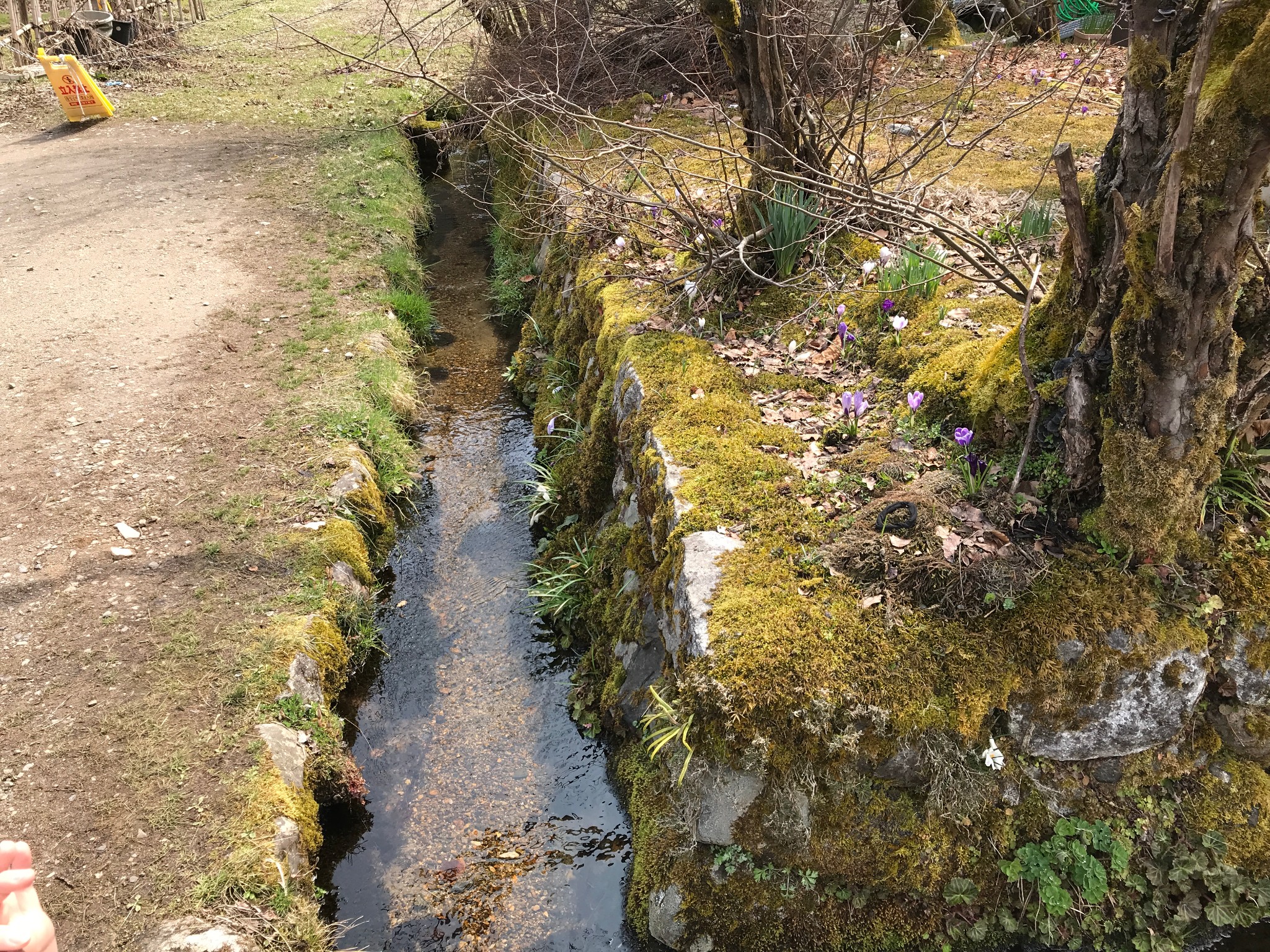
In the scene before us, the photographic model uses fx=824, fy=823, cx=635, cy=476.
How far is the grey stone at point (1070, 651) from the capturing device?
3025mm

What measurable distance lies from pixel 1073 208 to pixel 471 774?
11.6ft

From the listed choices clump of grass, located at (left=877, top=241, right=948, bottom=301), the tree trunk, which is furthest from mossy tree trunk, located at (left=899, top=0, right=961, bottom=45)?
clump of grass, located at (left=877, top=241, right=948, bottom=301)

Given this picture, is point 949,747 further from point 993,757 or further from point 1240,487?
point 1240,487

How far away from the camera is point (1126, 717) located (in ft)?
10.1

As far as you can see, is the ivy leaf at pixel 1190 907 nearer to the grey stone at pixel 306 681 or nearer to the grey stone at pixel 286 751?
the grey stone at pixel 286 751

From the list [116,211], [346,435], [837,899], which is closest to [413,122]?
[116,211]

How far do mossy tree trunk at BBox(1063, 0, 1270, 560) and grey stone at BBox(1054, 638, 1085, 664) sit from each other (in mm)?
434

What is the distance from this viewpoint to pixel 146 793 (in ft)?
11.2

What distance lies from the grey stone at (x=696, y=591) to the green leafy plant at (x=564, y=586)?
1.28 metres

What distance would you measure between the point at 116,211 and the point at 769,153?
25.6 feet

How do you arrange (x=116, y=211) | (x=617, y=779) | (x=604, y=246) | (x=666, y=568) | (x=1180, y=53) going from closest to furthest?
(x=1180, y=53)
(x=666, y=568)
(x=617, y=779)
(x=604, y=246)
(x=116, y=211)

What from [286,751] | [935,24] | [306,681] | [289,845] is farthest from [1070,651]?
[935,24]

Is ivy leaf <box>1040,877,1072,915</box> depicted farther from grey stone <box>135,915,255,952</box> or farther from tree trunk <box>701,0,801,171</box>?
tree trunk <box>701,0,801,171</box>

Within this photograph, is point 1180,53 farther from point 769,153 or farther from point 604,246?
point 604,246
